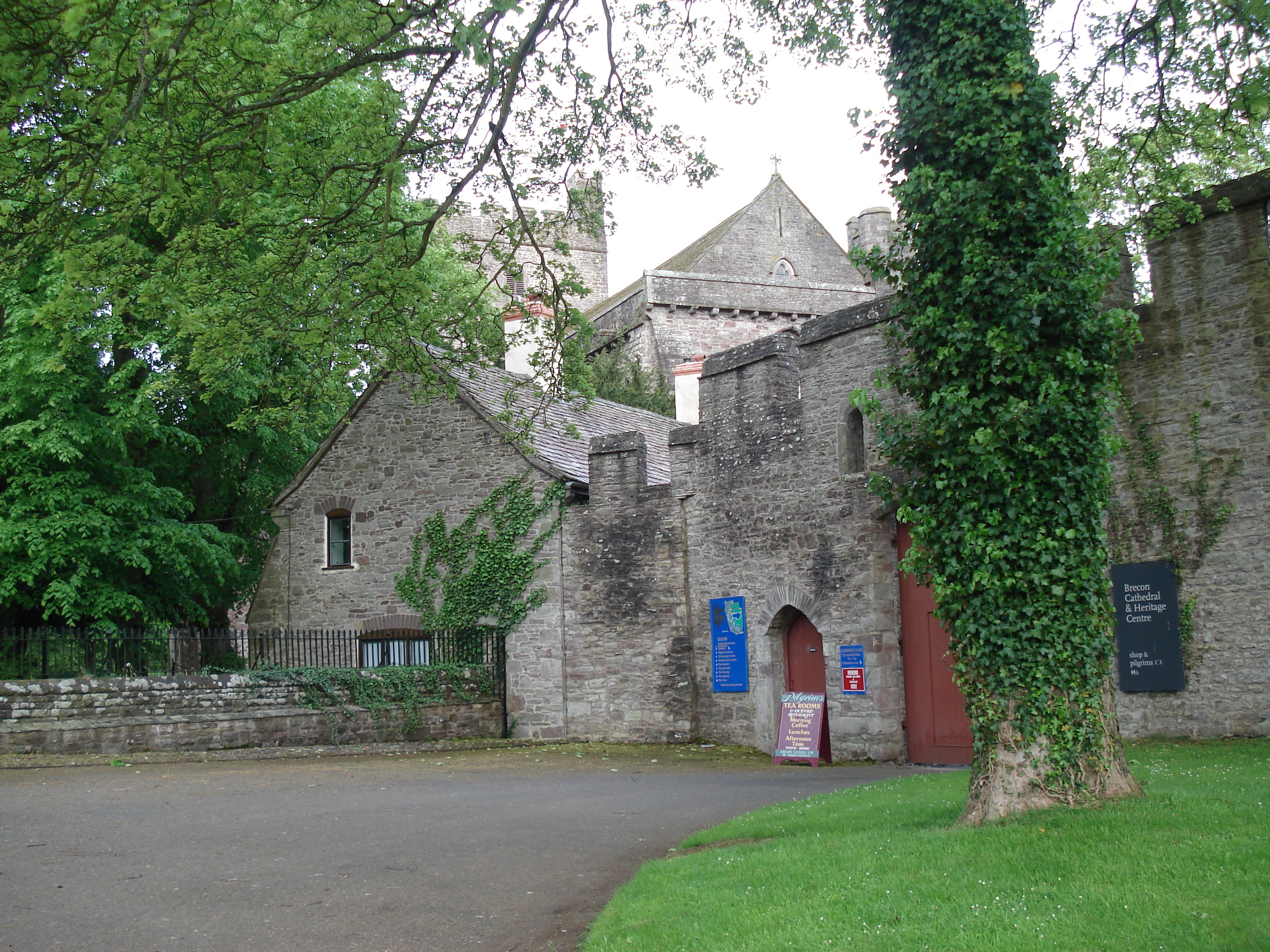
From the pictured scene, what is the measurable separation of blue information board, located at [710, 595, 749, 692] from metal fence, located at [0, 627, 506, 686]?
3.95 metres

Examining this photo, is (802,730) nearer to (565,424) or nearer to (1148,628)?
(1148,628)

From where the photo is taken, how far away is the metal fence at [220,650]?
14.4 meters

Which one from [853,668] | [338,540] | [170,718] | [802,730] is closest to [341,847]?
[170,718]

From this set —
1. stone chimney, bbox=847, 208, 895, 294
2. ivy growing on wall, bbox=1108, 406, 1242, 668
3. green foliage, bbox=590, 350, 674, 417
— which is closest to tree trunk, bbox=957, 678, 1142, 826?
ivy growing on wall, bbox=1108, 406, 1242, 668

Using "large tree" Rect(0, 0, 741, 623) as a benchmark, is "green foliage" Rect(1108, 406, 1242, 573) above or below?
below

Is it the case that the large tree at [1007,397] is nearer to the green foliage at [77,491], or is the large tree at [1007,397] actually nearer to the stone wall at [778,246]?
the green foliage at [77,491]

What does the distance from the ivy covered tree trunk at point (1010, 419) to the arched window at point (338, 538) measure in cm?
1501

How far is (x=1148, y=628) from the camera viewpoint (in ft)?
38.8

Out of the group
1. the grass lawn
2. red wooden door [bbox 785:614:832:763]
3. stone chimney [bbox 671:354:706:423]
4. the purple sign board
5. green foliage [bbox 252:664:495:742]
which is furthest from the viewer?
stone chimney [bbox 671:354:706:423]

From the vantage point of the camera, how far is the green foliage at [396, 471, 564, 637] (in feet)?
59.2

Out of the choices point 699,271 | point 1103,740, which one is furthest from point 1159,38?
point 699,271

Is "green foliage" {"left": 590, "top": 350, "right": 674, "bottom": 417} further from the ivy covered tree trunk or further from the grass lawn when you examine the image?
the grass lawn

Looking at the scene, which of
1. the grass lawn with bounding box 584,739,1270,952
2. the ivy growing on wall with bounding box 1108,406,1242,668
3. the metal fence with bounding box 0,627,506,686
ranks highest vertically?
the ivy growing on wall with bounding box 1108,406,1242,668

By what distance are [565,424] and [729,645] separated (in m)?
5.59
